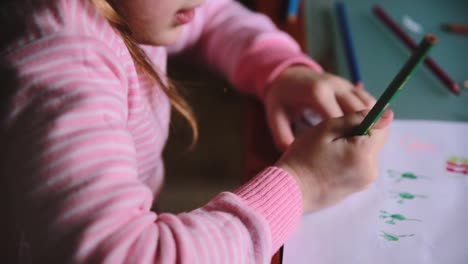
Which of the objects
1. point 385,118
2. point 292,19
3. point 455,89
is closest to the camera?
point 385,118

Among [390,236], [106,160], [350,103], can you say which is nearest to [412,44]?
[350,103]

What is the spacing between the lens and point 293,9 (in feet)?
2.00

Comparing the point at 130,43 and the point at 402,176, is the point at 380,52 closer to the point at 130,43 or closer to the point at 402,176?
the point at 402,176

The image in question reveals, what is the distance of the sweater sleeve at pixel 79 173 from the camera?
0.30m

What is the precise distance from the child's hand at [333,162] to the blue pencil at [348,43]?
0.12 m

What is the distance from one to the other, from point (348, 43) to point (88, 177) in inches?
14.8

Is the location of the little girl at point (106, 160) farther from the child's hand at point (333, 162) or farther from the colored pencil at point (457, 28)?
the colored pencil at point (457, 28)

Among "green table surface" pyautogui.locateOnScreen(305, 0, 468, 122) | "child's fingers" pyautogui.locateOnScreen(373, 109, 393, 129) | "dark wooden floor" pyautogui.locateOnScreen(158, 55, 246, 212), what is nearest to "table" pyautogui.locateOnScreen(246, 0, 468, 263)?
"green table surface" pyautogui.locateOnScreen(305, 0, 468, 122)

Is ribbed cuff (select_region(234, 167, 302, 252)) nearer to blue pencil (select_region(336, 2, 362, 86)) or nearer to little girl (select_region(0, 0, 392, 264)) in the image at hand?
little girl (select_region(0, 0, 392, 264))

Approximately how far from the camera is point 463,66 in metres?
0.54

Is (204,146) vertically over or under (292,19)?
under

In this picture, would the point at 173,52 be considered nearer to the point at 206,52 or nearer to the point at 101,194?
the point at 206,52

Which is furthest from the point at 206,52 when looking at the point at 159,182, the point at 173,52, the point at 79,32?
the point at 79,32

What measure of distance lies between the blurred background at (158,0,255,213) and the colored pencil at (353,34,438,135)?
448 mm
